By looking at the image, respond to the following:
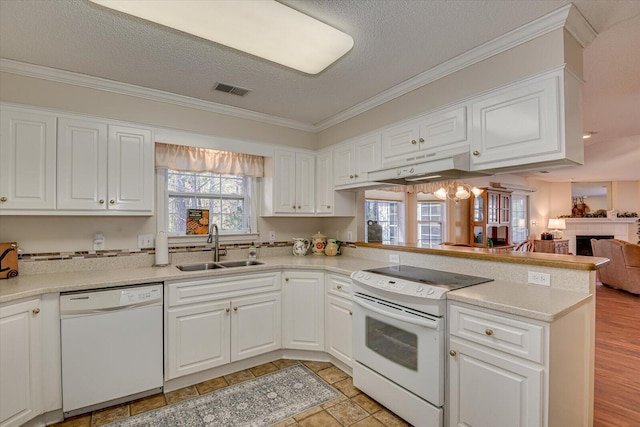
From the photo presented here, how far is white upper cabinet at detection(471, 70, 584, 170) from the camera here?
1.70 metres

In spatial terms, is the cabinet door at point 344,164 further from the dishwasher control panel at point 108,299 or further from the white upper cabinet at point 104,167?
the dishwasher control panel at point 108,299

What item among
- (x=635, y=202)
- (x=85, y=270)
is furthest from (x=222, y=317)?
(x=635, y=202)

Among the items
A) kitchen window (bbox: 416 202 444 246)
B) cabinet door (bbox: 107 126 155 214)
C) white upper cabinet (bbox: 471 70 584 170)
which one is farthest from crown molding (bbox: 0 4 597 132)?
kitchen window (bbox: 416 202 444 246)

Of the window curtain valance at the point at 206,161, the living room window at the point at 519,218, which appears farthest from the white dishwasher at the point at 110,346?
the living room window at the point at 519,218

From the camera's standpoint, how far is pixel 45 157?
7.36ft

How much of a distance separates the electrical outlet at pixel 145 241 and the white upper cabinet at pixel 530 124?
280cm

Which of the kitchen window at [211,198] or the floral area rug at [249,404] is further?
the kitchen window at [211,198]

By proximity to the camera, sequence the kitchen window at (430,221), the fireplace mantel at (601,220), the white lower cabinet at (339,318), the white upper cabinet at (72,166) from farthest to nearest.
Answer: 1. the fireplace mantel at (601,220)
2. the kitchen window at (430,221)
3. the white lower cabinet at (339,318)
4. the white upper cabinet at (72,166)

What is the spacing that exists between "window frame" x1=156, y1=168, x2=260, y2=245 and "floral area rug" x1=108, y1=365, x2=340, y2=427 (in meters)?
1.40

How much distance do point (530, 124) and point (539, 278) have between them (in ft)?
3.20

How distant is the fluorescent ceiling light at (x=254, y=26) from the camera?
159cm

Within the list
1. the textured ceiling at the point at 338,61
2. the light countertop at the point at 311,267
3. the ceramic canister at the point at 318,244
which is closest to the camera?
the light countertop at the point at 311,267

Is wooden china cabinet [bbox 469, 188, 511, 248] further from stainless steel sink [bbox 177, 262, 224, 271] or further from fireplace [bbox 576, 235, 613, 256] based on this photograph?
stainless steel sink [bbox 177, 262, 224, 271]

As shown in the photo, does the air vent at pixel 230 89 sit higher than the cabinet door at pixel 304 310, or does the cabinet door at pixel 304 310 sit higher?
the air vent at pixel 230 89
